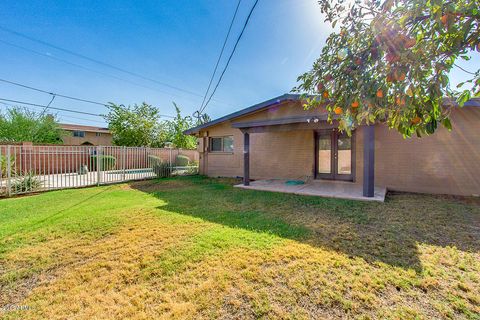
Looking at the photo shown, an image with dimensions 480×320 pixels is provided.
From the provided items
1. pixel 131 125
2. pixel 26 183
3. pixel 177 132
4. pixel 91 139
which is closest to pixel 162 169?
pixel 26 183

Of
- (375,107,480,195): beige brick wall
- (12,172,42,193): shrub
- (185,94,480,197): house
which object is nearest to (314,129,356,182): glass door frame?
(185,94,480,197): house

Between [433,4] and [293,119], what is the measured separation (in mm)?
6124

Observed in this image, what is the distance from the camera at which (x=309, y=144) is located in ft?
29.5

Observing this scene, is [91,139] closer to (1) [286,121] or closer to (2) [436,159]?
(1) [286,121]

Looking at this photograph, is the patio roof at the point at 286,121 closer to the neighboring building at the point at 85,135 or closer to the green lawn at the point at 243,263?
the green lawn at the point at 243,263

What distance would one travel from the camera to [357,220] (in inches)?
171

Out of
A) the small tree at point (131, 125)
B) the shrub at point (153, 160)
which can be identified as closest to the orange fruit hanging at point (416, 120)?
the shrub at point (153, 160)

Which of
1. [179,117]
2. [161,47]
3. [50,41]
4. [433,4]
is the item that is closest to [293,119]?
[433,4]

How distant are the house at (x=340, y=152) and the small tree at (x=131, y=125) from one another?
415 inches

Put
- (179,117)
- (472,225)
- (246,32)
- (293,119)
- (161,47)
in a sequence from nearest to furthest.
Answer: (472,225) < (293,119) < (246,32) < (161,47) < (179,117)

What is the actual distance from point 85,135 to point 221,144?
25.4 m

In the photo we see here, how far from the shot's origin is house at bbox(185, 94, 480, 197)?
6422 millimetres

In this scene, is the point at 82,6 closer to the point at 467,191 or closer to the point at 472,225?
the point at 472,225

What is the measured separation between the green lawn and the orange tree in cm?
175
